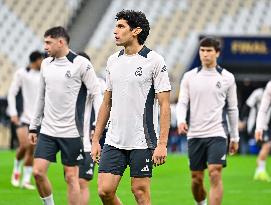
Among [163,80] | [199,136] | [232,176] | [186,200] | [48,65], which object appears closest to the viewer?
[163,80]

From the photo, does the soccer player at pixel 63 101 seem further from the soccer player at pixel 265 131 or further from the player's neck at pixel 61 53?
the soccer player at pixel 265 131

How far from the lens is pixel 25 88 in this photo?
15812 millimetres

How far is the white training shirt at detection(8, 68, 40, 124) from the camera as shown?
51.3 ft

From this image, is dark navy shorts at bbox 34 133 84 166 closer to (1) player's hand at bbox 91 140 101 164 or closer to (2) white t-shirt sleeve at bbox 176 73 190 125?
(2) white t-shirt sleeve at bbox 176 73 190 125

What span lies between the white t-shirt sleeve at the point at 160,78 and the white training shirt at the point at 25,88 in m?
7.57

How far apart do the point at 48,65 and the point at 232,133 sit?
2.43m

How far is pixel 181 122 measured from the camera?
11.4m

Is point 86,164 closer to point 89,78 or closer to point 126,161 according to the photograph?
point 89,78

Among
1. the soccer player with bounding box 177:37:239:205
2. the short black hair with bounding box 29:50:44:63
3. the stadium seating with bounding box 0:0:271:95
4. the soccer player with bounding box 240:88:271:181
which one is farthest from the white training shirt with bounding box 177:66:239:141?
the stadium seating with bounding box 0:0:271:95

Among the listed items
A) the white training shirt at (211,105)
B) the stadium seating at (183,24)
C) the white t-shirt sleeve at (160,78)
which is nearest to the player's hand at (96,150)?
the white t-shirt sleeve at (160,78)

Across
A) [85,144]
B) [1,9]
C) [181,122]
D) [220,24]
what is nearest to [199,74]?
[181,122]

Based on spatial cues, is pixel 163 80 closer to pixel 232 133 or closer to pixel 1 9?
pixel 232 133

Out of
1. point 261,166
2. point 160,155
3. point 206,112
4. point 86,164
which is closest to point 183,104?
point 206,112

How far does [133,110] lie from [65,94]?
2301 millimetres
